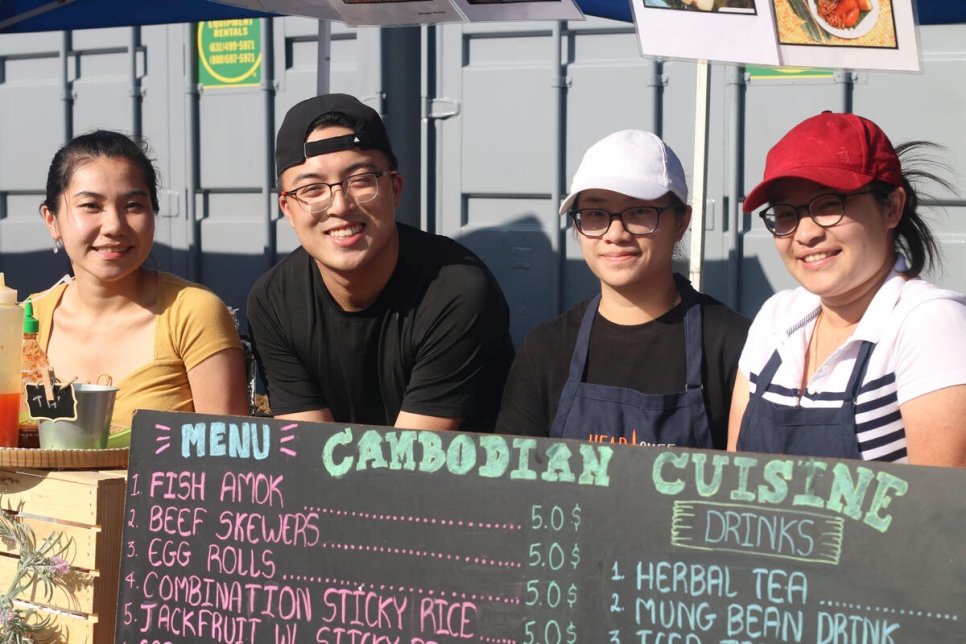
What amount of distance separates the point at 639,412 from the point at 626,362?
0.39 feet

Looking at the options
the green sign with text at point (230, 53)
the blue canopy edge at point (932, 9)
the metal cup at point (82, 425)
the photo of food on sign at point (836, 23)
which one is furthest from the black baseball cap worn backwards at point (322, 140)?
the green sign with text at point (230, 53)

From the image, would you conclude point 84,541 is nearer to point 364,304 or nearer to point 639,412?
point 364,304

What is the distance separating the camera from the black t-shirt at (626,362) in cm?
220

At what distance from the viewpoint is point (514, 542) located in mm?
1720

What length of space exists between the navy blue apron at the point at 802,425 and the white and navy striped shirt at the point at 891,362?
0.04 ft

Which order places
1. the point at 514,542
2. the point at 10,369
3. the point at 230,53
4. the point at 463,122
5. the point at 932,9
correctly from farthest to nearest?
the point at 230,53, the point at 463,122, the point at 932,9, the point at 10,369, the point at 514,542

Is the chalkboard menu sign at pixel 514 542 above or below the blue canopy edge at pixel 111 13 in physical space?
below

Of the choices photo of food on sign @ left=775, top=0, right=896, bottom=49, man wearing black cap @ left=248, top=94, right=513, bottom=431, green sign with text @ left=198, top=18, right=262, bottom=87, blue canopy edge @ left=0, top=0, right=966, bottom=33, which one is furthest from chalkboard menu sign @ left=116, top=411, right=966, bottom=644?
green sign with text @ left=198, top=18, right=262, bottom=87

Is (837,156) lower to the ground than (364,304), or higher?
higher

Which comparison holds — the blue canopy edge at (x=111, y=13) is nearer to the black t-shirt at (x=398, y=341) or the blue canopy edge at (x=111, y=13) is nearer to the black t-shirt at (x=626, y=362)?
the black t-shirt at (x=398, y=341)

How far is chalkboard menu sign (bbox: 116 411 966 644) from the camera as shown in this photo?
5.02ft

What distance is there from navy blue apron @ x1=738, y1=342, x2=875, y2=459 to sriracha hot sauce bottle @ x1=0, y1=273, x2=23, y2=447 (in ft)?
4.72

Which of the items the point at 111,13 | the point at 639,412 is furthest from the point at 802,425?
the point at 111,13

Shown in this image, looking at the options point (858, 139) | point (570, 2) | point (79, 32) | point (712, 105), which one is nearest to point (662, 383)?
point (858, 139)
